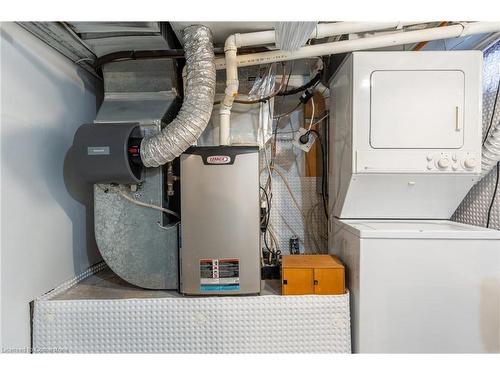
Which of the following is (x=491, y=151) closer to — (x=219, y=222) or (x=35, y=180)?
(x=219, y=222)

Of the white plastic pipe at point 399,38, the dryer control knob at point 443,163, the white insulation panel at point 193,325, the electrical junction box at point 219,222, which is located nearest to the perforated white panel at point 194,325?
the white insulation panel at point 193,325

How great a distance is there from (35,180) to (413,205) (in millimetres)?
2018

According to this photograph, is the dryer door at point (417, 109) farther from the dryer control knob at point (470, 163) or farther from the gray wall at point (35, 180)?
the gray wall at point (35, 180)

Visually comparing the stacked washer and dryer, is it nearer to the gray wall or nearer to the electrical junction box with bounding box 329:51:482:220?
the electrical junction box with bounding box 329:51:482:220

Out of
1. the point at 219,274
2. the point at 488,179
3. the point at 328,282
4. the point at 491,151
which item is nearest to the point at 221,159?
the point at 219,274

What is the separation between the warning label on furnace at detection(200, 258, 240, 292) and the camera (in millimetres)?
1228

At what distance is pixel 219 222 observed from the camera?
122cm

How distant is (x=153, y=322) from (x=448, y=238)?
1453 millimetres

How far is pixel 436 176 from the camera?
4.24 ft

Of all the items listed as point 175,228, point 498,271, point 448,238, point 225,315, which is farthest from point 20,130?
point 498,271

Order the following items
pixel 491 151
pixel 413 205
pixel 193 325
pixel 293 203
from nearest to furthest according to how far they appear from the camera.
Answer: pixel 193 325, pixel 491 151, pixel 413 205, pixel 293 203

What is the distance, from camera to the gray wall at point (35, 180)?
3.57 feet

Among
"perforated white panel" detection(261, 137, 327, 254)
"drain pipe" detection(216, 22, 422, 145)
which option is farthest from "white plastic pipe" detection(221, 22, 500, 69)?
"perforated white panel" detection(261, 137, 327, 254)

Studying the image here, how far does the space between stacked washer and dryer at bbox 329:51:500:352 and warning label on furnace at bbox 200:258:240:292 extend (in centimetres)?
59
